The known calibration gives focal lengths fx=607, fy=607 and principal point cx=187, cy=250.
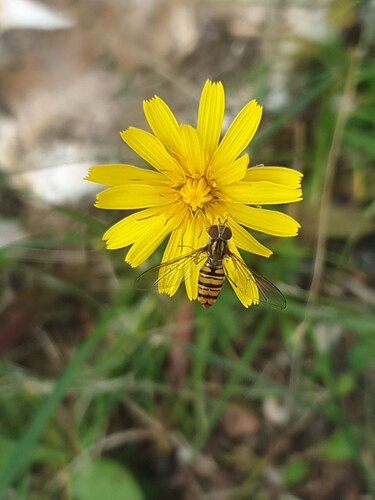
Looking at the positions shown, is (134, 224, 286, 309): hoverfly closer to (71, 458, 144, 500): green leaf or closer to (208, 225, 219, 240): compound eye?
(208, 225, 219, 240): compound eye

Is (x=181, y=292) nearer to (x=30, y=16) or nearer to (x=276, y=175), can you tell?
(x=276, y=175)

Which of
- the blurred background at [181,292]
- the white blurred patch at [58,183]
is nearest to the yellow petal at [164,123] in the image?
the blurred background at [181,292]

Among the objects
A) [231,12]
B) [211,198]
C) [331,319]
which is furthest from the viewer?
[231,12]

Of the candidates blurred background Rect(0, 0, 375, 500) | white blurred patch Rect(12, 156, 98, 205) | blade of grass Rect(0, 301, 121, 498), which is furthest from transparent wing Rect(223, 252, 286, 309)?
white blurred patch Rect(12, 156, 98, 205)

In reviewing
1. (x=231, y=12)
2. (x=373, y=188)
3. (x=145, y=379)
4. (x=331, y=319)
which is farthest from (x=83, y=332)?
(x=231, y=12)

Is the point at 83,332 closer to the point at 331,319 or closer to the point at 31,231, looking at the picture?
the point at 31,231

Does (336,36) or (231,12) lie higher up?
(231,12)

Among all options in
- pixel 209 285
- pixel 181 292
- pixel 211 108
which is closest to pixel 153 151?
pixel 211 108

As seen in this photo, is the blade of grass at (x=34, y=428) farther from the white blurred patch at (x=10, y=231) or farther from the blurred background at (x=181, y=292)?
the white blurred patch at (x=10, y=231)
